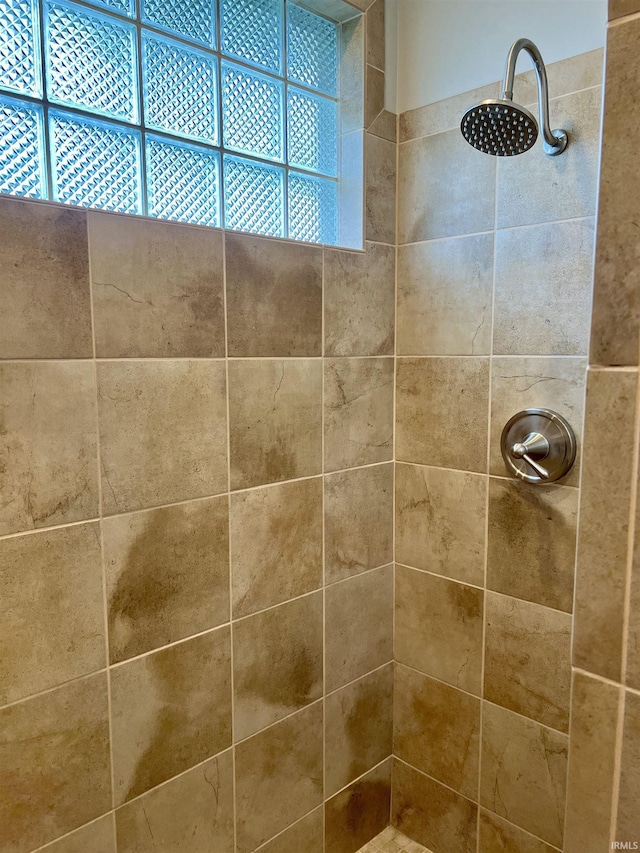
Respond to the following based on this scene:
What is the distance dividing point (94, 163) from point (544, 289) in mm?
975

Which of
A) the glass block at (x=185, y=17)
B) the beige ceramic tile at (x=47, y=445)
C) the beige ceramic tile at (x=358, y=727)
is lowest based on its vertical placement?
the beige ceramic tile at (x=358, y=727)

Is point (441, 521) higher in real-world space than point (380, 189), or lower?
lower

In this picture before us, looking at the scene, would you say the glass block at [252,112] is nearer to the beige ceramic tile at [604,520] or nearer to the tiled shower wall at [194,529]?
the tiled shower wall at [194,529]

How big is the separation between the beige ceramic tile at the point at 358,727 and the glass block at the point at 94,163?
1.29m

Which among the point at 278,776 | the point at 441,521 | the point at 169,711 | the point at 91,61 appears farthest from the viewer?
the point at 441,521

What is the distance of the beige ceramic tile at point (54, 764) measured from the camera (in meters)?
1.02

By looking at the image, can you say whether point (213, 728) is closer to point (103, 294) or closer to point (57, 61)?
point (103, 294)

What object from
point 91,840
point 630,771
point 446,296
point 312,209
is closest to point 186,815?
point 91,840

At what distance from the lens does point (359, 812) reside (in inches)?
65.1

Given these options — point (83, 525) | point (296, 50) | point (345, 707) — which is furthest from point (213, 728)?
point (296, 50)

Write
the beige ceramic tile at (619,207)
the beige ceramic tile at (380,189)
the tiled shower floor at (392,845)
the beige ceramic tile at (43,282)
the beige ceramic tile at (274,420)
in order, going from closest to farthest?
the beige ceramic tile at (619,207) < the beige ceramic tile at (43,282) < the beige ceramic tile at (274,420) < the beige ceramic tile at (380,189) < the tiled shower floor at (392,845)

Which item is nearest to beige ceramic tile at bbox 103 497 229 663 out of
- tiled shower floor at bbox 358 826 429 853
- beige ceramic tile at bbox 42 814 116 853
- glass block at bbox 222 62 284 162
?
beige ceramic tile at bbox 42 814 116 853

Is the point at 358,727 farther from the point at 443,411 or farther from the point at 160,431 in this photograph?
the point at 160,431

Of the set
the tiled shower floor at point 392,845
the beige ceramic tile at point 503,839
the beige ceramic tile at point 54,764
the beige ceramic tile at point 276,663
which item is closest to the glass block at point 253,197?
the beige ceramic tile at point 276,663
